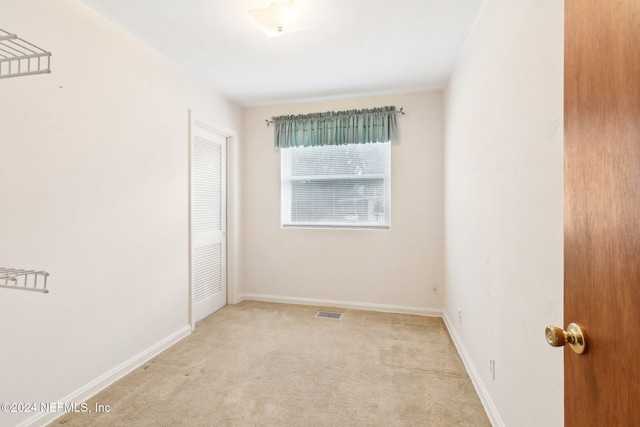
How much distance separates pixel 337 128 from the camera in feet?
11.6

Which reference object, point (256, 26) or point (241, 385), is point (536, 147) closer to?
point (256, 26)

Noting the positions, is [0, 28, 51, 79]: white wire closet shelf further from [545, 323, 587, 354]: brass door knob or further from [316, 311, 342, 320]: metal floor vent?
[316, 311, 342, 320]: metal floor vent

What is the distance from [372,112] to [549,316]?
2799 millimetres

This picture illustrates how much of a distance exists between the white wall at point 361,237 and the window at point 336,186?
4.3 inches

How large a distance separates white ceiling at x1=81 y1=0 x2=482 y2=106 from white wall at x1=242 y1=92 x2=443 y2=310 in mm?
462

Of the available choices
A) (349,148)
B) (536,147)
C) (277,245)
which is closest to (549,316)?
(536,147)

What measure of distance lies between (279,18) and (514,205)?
178cm

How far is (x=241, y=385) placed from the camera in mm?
2066

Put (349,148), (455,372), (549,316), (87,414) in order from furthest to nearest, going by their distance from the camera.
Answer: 1. (349,148)
2. (455,372)
3. (87,414)
4. (549,316)

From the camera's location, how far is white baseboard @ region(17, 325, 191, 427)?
1656 mm

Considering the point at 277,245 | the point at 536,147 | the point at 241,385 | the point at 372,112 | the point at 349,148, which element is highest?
the point at 372,112

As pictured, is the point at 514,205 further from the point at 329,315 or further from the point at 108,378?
the point at 108,378

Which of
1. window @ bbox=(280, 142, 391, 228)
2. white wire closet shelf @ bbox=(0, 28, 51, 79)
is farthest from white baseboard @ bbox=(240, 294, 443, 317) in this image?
white wire closet shelf @ bbox=(0, 28, 51, 79)

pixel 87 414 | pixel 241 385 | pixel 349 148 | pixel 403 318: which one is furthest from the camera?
pixel 349 148
